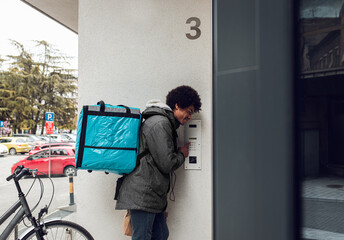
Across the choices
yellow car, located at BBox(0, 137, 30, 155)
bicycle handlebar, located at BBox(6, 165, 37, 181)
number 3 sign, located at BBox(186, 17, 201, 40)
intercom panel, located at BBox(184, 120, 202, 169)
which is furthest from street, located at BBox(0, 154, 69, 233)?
yellow car, located at BBox(0, 137, 30, 155)

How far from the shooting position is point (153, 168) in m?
1.94

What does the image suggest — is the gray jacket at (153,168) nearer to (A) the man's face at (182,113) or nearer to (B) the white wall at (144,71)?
(A) the man's face at (182,113)

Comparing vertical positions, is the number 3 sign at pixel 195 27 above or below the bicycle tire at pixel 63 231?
above

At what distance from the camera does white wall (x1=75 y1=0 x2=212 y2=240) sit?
259 centimetres

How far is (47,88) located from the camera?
35969 mm

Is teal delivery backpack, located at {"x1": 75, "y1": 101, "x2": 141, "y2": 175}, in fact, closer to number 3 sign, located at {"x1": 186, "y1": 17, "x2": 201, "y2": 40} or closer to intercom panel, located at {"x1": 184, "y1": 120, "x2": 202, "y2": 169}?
intercom panel, located at {"x1": 184, "y1": 120, "x2": 202, "y2": 169}

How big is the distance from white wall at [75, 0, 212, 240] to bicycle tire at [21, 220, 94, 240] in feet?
0.86

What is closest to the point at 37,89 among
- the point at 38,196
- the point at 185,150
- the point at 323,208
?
the point at 38,196

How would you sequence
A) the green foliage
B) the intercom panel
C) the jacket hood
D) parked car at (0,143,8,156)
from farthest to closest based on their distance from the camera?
the green foliage, parked car at (0,143,8,156), the intercom panel, the jacket hood

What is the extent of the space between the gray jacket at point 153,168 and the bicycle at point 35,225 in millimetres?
769

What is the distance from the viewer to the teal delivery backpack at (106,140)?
1936 mm

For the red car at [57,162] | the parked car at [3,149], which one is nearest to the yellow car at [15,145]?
the parked car at [3,149]

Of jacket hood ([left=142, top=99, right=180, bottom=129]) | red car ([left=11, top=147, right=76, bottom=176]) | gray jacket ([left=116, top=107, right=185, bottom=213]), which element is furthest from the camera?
red car ([left=11, top=147, right=76, bottom=176])

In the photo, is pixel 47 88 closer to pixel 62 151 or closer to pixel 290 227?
pixel 62 151
